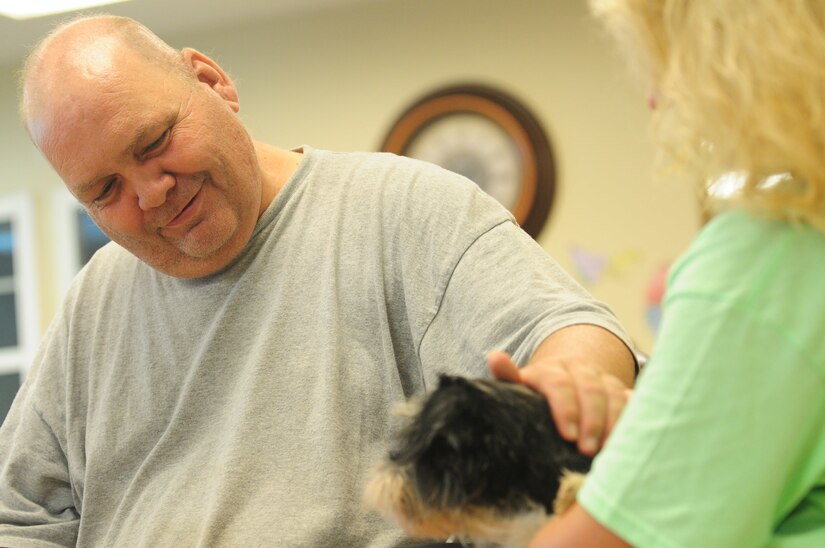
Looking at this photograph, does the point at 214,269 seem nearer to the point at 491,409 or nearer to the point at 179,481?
the point at 179,481

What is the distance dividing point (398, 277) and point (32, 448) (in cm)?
70

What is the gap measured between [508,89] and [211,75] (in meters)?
2.71

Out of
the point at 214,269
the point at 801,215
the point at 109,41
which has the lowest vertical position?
the point at 214,269

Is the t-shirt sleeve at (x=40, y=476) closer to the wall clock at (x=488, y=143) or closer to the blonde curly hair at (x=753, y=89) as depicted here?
the blonde curly hair at (x=753, y=89)

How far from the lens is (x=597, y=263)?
3.96 m

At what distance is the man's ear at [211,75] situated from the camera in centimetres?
154

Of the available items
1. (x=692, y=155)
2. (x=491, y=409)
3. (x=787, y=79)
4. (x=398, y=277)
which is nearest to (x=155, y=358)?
(x=398, y=277)

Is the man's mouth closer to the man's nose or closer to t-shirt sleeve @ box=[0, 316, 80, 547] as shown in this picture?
the man's nose

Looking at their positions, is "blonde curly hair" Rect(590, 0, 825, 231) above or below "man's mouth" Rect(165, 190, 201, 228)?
above

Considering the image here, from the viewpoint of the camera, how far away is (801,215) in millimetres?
678

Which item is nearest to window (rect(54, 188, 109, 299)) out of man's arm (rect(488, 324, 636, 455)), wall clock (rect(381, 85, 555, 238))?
wall clock (rect(381, 85, 555, 238))

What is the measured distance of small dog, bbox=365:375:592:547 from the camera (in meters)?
0.77

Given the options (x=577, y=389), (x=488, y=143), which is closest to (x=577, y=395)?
(x=577, y=389)

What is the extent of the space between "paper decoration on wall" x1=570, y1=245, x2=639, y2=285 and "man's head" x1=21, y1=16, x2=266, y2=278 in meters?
2.66
